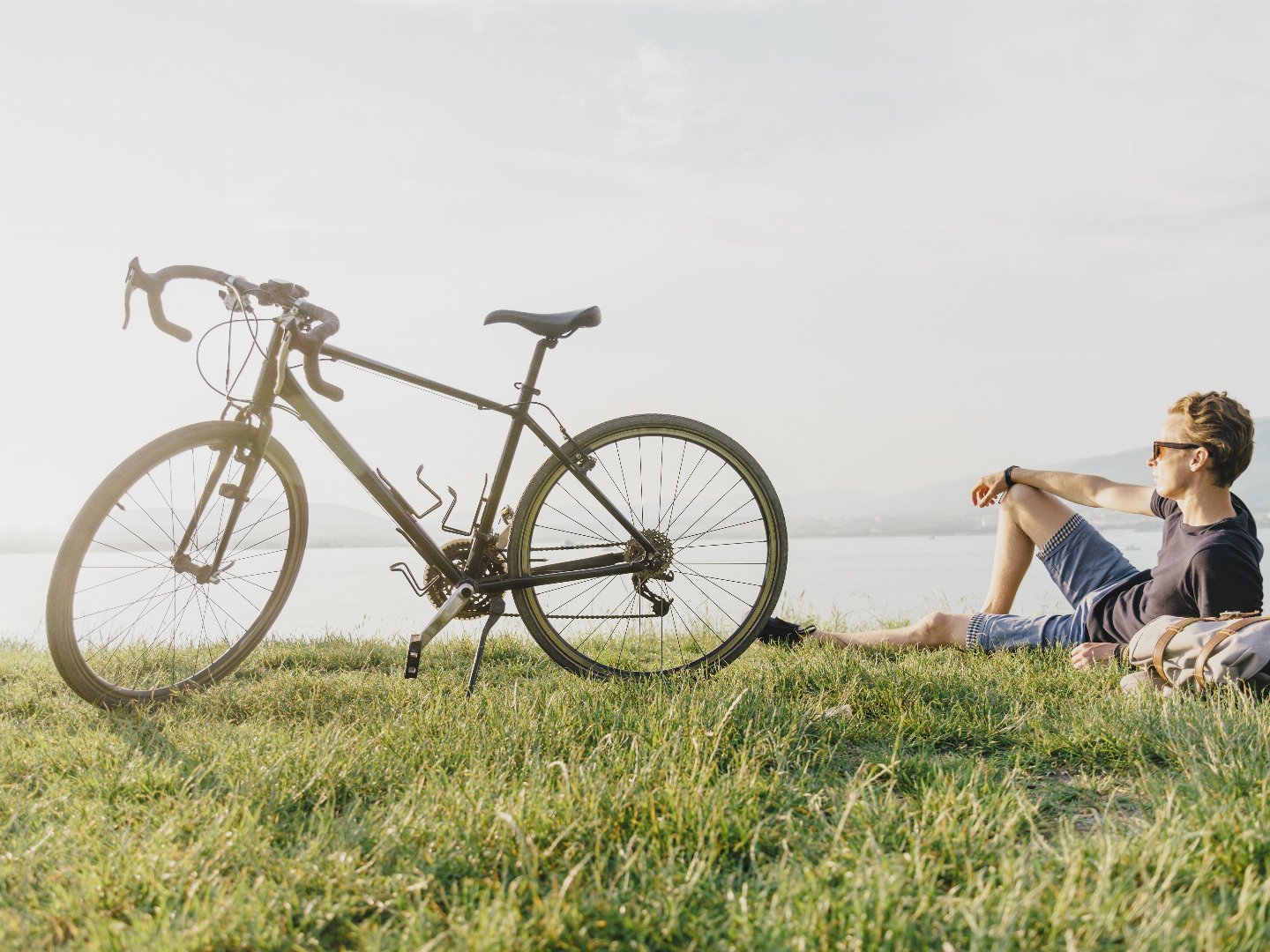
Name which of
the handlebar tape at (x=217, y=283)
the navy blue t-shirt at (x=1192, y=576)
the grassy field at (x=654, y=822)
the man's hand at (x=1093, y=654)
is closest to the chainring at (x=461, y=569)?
the grassy field at (x=654, y=822)

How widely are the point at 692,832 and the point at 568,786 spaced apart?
1.06 feet

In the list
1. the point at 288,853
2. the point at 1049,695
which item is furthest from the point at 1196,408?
the point at 288,853

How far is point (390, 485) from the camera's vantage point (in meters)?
3.64

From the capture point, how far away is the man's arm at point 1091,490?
4031 mm

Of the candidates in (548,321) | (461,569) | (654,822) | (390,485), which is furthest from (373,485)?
(654,822)

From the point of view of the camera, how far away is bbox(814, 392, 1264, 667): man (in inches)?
137

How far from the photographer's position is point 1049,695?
318 centimetres

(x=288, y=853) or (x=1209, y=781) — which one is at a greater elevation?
(x=1209, y=781)

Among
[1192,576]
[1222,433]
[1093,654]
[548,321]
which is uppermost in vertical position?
[548,321]

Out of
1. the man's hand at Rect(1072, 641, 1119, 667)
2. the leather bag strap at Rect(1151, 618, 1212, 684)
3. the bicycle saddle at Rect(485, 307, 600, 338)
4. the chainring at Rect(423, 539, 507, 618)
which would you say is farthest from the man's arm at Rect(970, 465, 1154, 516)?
the chainring at Rect(423, 539, 507, 618)

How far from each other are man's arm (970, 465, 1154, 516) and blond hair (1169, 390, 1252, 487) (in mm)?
368

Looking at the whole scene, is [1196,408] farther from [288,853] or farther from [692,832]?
[288,853]

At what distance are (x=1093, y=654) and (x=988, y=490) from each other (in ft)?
3.55

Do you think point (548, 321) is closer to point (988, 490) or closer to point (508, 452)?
point (508, 452)
